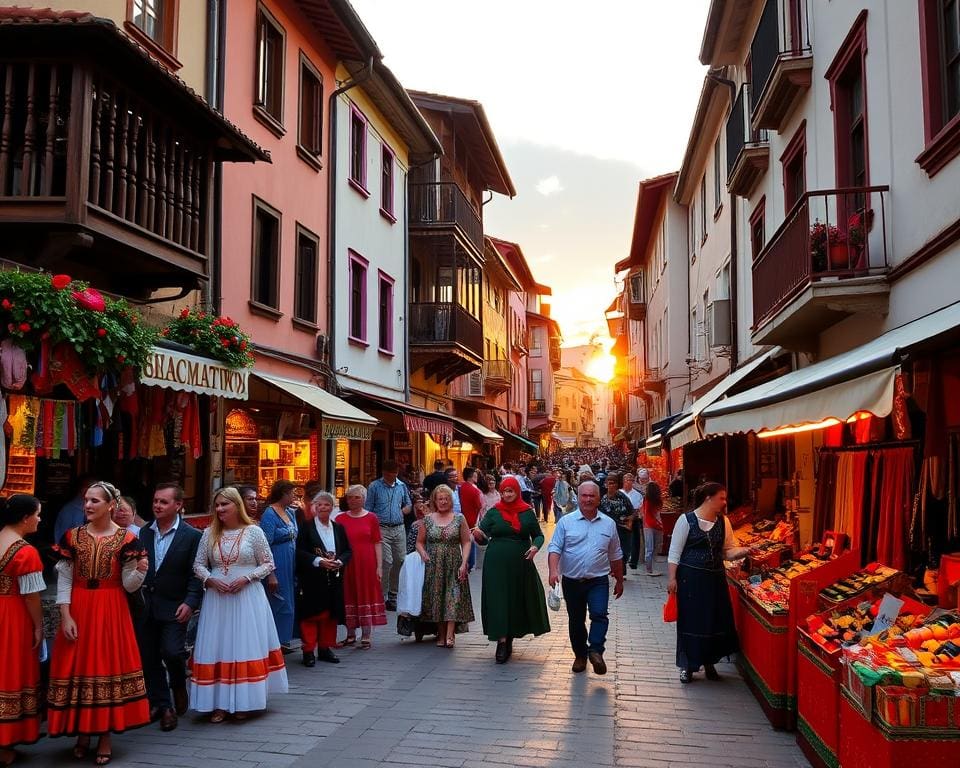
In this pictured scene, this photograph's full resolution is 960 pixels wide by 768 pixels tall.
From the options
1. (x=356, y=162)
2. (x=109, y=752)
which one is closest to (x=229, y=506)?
(x=109, y=752)

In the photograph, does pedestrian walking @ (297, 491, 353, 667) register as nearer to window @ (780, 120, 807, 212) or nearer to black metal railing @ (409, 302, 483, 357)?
window @ (780, 120, 807, 212)

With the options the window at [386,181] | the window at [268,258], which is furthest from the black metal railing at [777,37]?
the window at [386,181]

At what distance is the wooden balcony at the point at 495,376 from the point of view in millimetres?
35625

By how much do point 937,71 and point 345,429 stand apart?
379 inches

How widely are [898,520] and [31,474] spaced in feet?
25.2

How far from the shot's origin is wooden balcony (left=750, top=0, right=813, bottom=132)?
11.3 m

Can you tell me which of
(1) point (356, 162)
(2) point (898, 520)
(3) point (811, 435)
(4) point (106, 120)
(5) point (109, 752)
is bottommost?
(5) point (109, 752)

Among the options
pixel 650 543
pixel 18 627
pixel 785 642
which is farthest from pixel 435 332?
pixel 18 627

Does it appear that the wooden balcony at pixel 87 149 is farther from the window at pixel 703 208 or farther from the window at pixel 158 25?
the window at pixel 703 208

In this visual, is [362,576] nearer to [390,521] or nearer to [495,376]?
[390,521]

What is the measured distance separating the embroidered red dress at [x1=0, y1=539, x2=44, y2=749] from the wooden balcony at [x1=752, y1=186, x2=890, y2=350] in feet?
23.6

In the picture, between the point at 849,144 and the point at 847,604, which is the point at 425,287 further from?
the point at 847,604

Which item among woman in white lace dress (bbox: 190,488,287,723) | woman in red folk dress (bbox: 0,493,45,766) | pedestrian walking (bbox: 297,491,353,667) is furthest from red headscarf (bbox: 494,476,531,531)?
woman in red folk dress (bbox: 0,493,45,766)

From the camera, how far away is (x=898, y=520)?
764 centimetres
